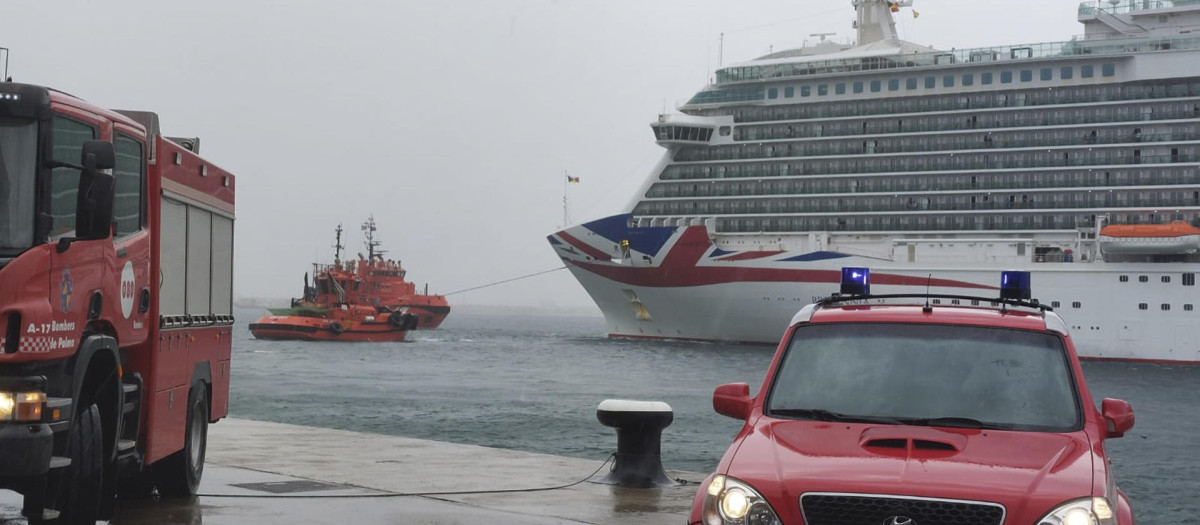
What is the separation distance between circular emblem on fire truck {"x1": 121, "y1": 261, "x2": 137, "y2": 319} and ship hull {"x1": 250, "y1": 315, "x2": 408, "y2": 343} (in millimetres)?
88579

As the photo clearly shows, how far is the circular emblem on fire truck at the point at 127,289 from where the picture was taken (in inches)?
304

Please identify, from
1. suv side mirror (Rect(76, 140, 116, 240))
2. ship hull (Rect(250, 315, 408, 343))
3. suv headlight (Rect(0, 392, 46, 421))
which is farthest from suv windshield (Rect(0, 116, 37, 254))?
ship hull (Rect(250, 315, 408, 343))

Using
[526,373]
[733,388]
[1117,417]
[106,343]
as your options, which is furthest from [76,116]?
[526,373]

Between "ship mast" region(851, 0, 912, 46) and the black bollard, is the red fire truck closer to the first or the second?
the black bollard

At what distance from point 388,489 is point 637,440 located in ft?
6.49

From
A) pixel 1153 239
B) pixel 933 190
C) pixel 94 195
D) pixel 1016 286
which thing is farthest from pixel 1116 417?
pixel 933 190

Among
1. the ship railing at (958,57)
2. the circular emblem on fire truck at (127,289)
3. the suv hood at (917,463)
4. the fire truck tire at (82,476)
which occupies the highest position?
the ship railing at (958,57)

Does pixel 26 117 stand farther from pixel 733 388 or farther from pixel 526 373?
pixel 526 373

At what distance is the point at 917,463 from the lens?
17.7 feet

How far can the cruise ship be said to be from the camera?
63.7 metres

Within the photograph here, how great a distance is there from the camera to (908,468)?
5.35m

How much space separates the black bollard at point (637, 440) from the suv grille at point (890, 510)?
5.90m

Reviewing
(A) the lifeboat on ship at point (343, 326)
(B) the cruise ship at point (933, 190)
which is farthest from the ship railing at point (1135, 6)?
(A) the lifeboat on ship at point (343, 326)

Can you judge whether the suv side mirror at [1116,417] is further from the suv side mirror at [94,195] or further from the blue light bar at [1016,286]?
the suv side mirror at [94,195]
